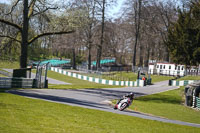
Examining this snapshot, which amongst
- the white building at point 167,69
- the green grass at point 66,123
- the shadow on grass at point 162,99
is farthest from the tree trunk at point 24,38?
the white building at point 167,69

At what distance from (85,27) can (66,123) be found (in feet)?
98.0

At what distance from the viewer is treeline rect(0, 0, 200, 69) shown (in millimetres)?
23281

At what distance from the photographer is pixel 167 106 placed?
853 inches

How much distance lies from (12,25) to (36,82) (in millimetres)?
5494

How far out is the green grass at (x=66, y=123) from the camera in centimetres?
895

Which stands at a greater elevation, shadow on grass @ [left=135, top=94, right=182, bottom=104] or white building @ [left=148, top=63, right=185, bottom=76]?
white building @ [left=148, top=63, right=185, bottom=76]

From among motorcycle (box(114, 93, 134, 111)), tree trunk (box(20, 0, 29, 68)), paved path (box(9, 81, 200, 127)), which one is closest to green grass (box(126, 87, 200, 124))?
paved path (box(9, 81, 200, 127))

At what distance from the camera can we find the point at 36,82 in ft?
79.4

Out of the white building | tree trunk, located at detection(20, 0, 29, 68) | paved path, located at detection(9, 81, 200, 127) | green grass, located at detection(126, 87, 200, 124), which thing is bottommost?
green grass, located at detection(126, 87, 200, 124)

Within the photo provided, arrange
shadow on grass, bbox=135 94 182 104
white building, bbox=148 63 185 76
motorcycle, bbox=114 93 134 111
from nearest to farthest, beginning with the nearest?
motorcycle, bbox=114 93 134 111, shadow on grass, bbox=135 94 182 104, white building, bbox=148 63 185 76

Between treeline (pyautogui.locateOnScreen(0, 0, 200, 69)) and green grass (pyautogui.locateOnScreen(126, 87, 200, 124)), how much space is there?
15.2 feet

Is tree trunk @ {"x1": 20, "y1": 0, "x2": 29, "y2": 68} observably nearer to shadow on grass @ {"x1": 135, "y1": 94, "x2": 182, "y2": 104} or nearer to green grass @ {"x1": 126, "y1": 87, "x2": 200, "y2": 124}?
green grass @ {"x1": 126, "y1": 87, "x2": 200, "y2": 124}

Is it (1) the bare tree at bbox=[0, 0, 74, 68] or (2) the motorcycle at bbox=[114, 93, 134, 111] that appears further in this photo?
(1) the bare tree at bbox=[0, 0, 74, 68]

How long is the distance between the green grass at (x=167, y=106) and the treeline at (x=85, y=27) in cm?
464
